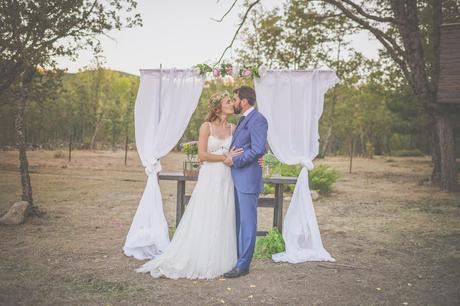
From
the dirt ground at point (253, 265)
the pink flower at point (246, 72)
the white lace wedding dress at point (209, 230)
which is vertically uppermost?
the pink flower at point (246, 72)

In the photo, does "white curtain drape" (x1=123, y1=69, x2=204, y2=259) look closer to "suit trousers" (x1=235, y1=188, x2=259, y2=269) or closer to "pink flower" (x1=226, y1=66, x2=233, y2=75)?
"pink flower" (x1=226, y1=66, x2=233, y2=75)

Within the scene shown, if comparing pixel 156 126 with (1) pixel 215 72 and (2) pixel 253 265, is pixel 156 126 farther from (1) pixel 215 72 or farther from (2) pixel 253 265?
(2) pixel 253 265

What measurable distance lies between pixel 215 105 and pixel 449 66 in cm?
980

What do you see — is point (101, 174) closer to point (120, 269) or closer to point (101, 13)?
point (101, 13)

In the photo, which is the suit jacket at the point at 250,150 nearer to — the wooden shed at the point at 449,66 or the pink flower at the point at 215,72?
the pink flower at the point at 215,72

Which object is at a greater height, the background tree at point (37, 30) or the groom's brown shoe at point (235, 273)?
the background tree at point (37, 30)

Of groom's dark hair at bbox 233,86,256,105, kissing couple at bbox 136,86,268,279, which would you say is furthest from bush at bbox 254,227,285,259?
groom's dark hair at bbox 233,86,256,105

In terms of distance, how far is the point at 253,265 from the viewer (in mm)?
6043

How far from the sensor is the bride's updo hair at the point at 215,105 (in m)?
5.45

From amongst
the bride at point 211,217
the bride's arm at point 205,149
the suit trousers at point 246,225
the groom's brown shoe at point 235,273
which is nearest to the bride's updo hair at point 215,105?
the bride at point 211,217

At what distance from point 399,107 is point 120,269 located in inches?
797

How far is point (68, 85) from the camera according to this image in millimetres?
56375

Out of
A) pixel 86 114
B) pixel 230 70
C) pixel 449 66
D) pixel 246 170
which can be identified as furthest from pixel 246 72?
pixel 86 114

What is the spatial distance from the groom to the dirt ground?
14.4 inches
